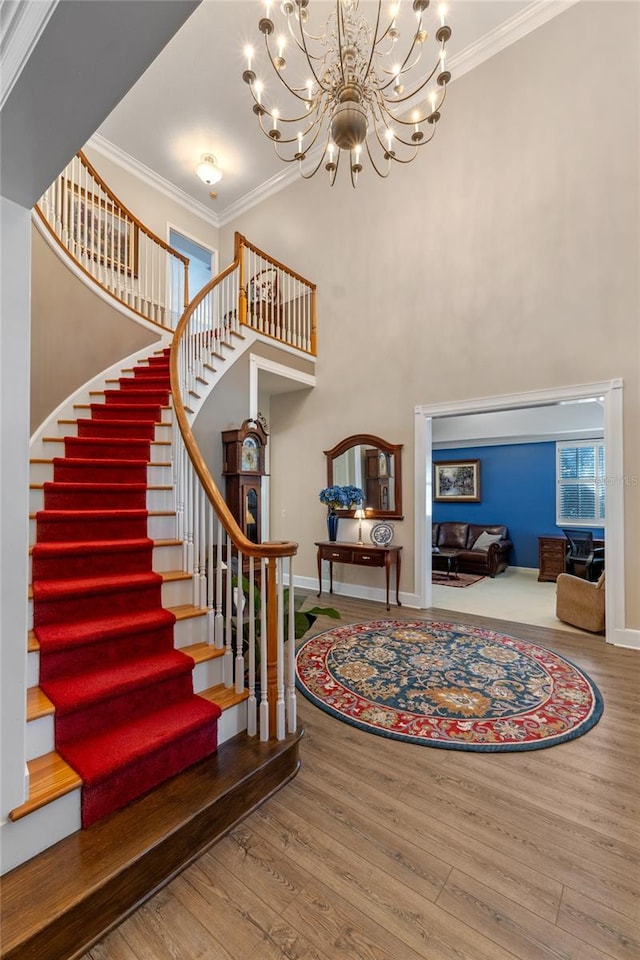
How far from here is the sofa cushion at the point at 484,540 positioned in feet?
23.9

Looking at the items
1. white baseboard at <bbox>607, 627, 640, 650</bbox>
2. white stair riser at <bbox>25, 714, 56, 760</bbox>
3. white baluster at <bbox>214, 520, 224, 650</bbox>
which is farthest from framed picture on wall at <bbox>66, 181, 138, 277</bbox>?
white baseboard at <bbox>607, 627, 640, 650</bbox>

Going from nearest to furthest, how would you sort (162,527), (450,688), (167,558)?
(167,558) → (162,527) → (450,688)

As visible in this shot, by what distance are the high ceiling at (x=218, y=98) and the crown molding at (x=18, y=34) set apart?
4861 millimetres

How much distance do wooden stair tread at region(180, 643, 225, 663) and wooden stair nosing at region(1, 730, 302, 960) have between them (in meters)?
0.42

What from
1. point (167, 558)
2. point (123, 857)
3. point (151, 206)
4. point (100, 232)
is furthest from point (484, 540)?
point (151, 206)

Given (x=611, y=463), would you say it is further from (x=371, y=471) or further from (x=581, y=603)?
(x=371, y=471)

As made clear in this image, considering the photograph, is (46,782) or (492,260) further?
(492,260)

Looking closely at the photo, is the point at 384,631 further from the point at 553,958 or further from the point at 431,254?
the point at 431,254

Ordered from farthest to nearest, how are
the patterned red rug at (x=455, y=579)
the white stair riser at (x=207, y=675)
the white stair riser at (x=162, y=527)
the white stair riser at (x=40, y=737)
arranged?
the patterned red rug at (x=455, y=579), the white stair riser at (x=162, y=527), the white stair riser at (x=207, y=675), the white stair riser at (x=40, y=737)

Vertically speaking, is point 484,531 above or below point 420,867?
above

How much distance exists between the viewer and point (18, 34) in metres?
0.90

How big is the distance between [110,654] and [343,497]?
3.65 m

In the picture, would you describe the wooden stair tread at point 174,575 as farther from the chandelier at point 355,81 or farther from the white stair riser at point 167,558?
the chandelier at point 355,81

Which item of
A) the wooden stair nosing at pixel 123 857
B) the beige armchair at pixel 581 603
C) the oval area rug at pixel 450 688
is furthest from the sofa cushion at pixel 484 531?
the wooden stair nosing at pixel 123 857
